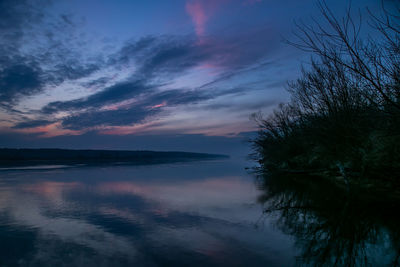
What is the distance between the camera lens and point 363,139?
11320 mm

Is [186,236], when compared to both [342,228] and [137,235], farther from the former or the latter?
[342,228]

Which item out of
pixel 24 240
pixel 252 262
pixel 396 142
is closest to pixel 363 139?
pixel 396 142

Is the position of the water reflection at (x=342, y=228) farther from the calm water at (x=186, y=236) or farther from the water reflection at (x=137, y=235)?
the water reflection at (x=137, y=235)

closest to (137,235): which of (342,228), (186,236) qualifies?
(186,236)

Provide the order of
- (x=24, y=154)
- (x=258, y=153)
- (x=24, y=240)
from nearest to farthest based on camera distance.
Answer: (x=24, y=240)
(x=258, y=153)
(x=24, y=154)

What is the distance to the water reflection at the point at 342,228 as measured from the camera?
6.04 meters

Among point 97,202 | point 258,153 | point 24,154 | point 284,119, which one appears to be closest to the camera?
point 97,202

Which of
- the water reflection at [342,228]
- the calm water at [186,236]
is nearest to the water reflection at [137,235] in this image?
the calm water at [186,236]

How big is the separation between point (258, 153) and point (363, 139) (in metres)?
36.1

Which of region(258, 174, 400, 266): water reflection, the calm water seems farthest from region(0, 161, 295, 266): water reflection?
region(258, 174, 400, 266): water reflection

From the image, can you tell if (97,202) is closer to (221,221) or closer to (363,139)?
(221,221)

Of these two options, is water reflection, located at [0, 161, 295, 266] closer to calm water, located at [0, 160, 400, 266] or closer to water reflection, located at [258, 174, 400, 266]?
calm water, located at [0, 160, 400, 266]

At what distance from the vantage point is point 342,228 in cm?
818

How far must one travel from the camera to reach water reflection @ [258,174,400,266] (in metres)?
6.04
